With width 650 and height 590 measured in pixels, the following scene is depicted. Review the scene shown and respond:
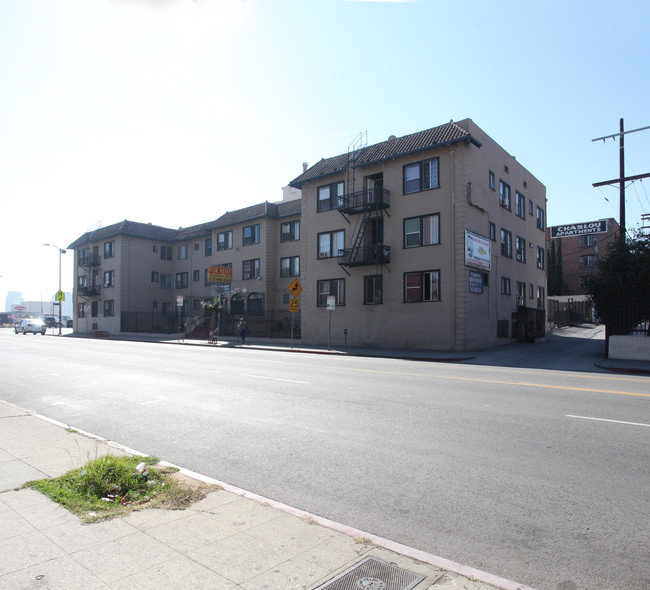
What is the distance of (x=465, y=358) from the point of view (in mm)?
21391

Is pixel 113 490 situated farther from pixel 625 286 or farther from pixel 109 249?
pixel 109 249

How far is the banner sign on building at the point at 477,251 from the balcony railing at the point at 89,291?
1733 inches

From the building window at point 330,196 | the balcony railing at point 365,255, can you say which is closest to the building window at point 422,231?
the balcony railing at point 365,255

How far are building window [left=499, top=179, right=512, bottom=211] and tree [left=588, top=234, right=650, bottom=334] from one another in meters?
8.89

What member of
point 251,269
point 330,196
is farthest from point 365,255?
point 251,269

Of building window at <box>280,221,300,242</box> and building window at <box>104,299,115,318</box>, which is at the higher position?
building window at <box>280,221,300,242</box>

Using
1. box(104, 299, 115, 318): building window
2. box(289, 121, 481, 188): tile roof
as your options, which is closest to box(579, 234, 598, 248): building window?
box(289, 121, 481, 188): tile roof

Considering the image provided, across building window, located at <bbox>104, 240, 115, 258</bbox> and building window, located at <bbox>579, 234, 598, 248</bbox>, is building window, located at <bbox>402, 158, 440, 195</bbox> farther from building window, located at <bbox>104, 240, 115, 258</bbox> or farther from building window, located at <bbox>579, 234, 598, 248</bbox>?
building window, located at <bbox>579, 234, 598, 248</bbox>

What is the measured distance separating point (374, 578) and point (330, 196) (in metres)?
28.9

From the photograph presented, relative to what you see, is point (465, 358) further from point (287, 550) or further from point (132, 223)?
point (132, 223)

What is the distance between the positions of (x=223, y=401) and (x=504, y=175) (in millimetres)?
26255

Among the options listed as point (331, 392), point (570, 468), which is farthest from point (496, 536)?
point (331, 392)

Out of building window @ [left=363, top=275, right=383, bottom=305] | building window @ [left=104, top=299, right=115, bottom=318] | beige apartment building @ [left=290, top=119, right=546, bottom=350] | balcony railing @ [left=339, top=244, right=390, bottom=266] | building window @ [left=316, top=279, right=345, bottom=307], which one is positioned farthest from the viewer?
building window @ [left=104, top=299, right=115, bottom=318]

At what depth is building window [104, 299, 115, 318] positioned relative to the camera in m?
52.0
